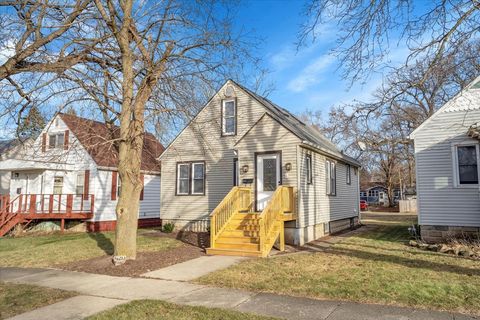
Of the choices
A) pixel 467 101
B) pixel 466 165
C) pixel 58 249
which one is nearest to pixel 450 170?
A: pixel 466 165

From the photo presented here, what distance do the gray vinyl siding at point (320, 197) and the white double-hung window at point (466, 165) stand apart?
485 cm

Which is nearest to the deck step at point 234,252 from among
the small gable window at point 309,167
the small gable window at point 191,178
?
the small gable window at point 309,167

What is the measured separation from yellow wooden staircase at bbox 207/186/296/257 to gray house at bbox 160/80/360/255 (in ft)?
0.10

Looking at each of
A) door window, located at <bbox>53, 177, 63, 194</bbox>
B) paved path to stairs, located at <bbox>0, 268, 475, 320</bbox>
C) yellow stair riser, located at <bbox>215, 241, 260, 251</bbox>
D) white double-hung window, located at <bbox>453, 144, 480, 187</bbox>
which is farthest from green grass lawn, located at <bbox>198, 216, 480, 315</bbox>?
door window, located at <bbox>53, 177, 63, 194</bbox>

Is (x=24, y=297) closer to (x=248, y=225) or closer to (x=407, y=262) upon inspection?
(x=248, y=225)

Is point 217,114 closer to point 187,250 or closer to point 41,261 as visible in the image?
point 187,250

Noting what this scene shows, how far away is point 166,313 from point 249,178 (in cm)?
841

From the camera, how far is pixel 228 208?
11875 mm

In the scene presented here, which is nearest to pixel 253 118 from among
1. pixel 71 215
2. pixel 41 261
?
pixel 41 261

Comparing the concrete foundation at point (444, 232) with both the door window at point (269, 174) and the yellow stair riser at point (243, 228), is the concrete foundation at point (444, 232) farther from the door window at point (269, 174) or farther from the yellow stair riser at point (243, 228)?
the yellow stair riser at point (243, 228)

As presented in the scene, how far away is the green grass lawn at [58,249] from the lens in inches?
402

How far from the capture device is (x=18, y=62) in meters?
8.13

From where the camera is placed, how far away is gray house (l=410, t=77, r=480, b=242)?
1169 centimetres

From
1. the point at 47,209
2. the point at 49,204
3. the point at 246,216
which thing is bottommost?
the point at 47,209
